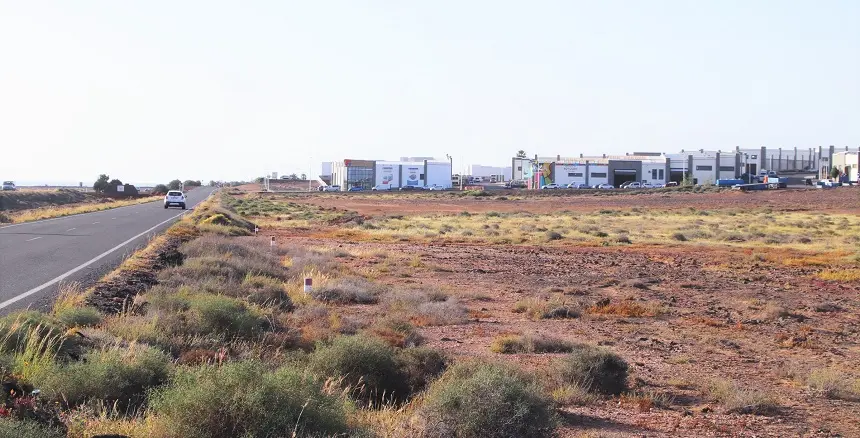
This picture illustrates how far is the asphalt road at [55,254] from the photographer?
15812 mm

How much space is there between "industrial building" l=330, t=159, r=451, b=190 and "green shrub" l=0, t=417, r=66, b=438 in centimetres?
16521

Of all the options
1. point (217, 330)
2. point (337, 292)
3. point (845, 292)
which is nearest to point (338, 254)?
point (337, 292)

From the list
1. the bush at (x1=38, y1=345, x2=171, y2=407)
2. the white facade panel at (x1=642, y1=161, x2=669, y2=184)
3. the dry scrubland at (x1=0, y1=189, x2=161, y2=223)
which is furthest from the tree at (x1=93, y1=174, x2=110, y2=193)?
the bush at (x1=38, y1=345, x2=171, y2=407)

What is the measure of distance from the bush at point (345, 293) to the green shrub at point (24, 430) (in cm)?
1193

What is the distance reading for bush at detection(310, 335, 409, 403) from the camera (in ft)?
31.7

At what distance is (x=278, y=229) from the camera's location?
47688 mm

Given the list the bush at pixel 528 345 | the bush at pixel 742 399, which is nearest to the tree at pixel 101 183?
the bush at pixel 528 345

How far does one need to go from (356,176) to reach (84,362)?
165451mm

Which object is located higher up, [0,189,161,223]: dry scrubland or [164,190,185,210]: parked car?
[164,190,185,210]: parked car

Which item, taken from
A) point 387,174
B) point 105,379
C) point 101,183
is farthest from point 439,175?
point 105,379

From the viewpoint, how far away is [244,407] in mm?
6188

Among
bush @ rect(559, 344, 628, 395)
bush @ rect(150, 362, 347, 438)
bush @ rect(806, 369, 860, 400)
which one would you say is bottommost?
bush @ rect(806, 369, 860, 400)

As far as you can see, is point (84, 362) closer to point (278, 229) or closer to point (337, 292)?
point (337, 292)

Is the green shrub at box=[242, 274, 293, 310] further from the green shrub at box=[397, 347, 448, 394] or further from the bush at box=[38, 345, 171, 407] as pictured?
the bush at box=[38, 345, 171, 407]
